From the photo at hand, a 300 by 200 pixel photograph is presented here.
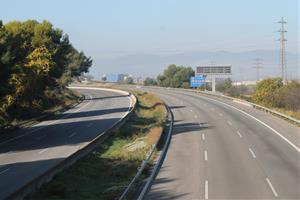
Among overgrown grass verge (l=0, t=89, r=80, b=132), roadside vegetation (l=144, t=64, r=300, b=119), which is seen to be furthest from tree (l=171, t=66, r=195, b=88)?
overgrown grass verge (l=0, t=89, r=80, b=132)

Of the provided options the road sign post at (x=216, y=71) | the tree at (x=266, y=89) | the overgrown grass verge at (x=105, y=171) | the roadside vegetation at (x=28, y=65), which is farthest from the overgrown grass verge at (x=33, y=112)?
the road sign post at (x=216, y=71)

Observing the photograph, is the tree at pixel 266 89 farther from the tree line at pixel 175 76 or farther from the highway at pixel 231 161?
the tree line at pixel 175 76

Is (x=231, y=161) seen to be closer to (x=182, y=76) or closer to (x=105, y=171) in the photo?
(x=105, y=171)

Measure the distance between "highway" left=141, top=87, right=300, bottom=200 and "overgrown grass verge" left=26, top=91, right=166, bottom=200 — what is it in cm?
143

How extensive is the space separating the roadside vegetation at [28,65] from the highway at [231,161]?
13.4 meters

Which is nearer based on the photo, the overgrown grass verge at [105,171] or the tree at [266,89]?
the overgrown grass verge at [105,171]

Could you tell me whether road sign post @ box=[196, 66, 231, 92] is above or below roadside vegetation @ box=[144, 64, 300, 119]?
above

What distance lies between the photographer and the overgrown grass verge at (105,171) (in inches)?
788

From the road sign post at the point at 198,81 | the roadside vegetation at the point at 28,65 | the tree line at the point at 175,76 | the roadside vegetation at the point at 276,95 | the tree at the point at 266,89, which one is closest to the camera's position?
the roadside vegetation at the point at 28,65

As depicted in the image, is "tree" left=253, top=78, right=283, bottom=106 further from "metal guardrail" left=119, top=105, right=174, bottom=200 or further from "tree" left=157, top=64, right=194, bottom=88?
"tree" left=157, top=64, right=194, bottom=88

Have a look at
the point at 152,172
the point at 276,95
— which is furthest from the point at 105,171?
the point at 276,95

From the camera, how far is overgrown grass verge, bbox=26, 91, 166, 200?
20016 mm

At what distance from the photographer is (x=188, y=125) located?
4684 centimetres

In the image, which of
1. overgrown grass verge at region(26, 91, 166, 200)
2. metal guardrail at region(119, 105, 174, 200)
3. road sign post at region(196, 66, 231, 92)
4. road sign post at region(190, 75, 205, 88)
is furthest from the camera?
road sign post at region(190, 75, 205, 88)
